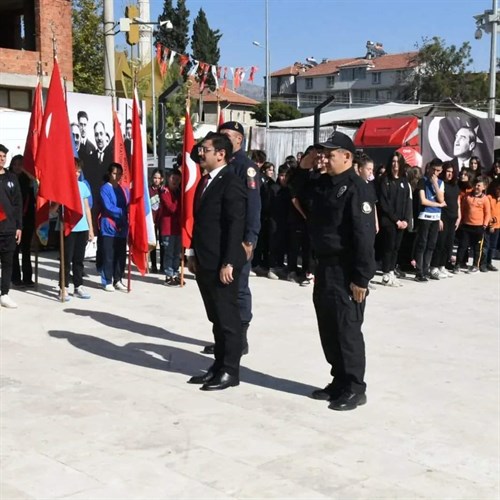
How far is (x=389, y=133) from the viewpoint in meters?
15.8

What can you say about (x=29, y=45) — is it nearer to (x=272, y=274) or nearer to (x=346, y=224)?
(x=272, y=274)

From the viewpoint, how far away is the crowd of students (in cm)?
1053

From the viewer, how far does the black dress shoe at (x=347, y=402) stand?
5160 mm

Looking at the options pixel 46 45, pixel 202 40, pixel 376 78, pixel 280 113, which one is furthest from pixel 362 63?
pixel 46 45

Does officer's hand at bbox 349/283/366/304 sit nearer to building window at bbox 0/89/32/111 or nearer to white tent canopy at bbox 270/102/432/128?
white tent canopy at bbox 270/102/432/128

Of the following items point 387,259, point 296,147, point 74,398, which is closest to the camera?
point 74,398

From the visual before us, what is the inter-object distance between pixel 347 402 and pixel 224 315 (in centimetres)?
114

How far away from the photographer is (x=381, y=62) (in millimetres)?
101188

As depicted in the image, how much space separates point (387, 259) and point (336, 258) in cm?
573

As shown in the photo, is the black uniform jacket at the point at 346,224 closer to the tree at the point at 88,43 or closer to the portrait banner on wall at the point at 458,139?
the portrait banner on wall at the point at 458,139

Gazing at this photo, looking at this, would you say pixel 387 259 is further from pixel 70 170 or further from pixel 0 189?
pixel 0 189

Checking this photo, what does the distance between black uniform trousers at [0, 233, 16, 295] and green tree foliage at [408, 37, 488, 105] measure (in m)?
51.1

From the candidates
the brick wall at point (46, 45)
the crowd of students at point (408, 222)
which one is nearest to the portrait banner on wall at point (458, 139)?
the crowd of students at point (408, 222)

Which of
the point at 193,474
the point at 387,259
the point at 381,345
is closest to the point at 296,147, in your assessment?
the point at 387,259
